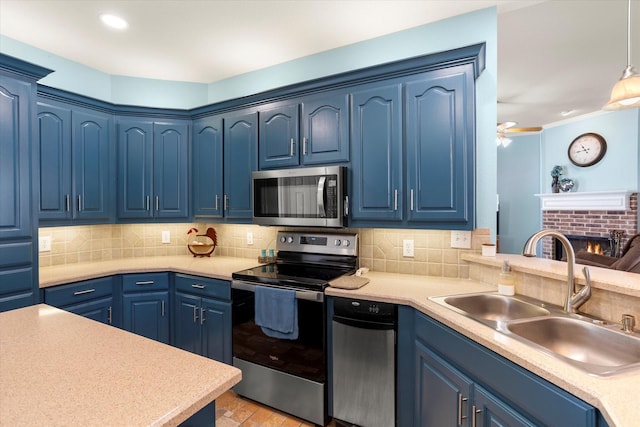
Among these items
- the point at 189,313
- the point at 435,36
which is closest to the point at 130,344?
the point at 189,313

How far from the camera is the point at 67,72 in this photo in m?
2.69

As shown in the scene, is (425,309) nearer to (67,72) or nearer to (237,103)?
(237,103)

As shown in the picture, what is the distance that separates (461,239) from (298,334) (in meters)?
1.27

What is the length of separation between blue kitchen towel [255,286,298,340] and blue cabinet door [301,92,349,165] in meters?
0.99

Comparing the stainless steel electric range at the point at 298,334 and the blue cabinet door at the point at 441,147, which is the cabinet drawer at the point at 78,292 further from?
the blue cabinet door at the point at 441,147

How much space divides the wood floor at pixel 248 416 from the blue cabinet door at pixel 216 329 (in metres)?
0.28

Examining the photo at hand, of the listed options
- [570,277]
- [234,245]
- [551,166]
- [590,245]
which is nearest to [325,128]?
[234,245]

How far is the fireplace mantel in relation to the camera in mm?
4718

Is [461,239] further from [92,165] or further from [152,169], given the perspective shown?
[92,165]

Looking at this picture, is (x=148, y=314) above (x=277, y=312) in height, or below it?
below

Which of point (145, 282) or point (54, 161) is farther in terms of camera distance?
point (145, 282)

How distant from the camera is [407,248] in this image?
2.30m

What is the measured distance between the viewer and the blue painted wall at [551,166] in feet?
15.5

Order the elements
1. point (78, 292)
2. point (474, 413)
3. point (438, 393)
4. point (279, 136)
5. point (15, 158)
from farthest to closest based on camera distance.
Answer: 1. point (279, 136)
2. point (78, 292)
3. point (15, 158)
4. point (438, 393)
5. point (474, 413)
